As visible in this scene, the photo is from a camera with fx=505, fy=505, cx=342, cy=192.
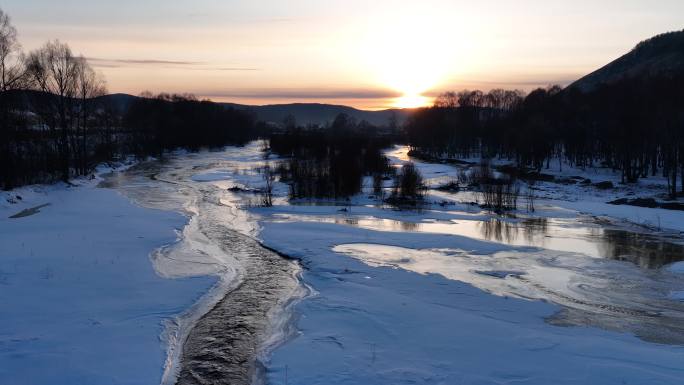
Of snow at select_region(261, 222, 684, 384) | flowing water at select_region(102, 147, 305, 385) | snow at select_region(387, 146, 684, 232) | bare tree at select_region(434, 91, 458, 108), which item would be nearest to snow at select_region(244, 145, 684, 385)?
snow at select_region(261, 222, 684, 384)

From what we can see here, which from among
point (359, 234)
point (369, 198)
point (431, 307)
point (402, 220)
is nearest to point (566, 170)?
point (369, 198)

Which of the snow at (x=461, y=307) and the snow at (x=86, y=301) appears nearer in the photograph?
the snow at (x=86, y=301)

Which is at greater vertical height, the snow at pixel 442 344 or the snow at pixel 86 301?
the snow at pixel 86 301

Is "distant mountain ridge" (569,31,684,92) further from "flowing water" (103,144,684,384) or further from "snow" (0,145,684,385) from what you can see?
"snow" (0,145,684,385)

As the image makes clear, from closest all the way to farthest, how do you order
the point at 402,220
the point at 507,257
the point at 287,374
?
the point at 287,374
the point at 507,257
the point at 402,220

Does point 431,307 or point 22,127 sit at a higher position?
point 22,127

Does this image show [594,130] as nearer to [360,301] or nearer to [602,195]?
[602,195]

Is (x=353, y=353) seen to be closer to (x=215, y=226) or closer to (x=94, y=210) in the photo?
(x=215, y=226)

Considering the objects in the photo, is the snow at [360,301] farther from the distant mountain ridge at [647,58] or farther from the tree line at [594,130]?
the distant mountain ridge at [647,58]

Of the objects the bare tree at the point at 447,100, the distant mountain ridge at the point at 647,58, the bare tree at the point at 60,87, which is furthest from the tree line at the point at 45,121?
the distant mountain ridge at the point at 647,58
